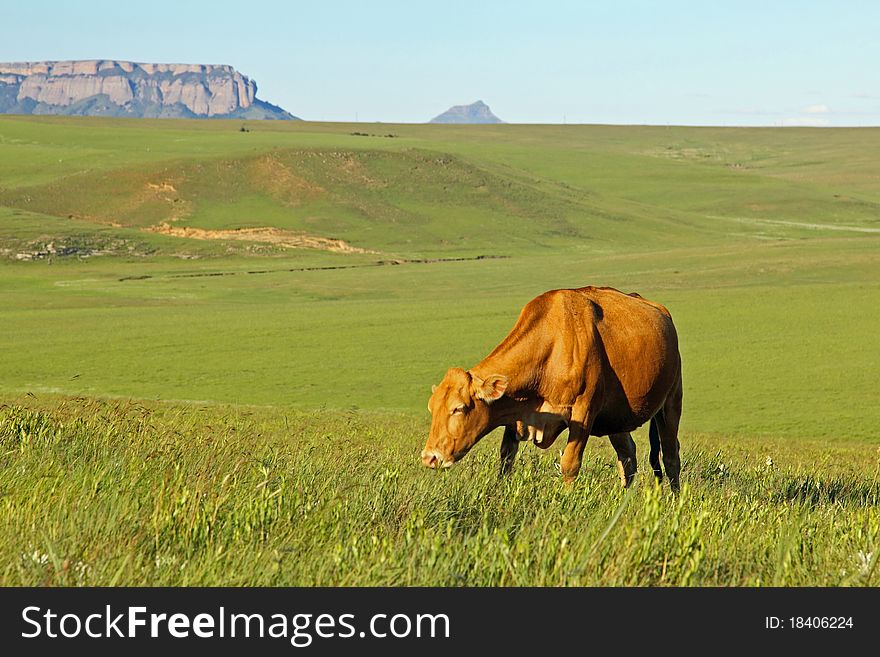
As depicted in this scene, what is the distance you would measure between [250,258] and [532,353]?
220 ft

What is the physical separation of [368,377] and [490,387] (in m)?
20.7

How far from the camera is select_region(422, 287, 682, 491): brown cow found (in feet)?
30.8

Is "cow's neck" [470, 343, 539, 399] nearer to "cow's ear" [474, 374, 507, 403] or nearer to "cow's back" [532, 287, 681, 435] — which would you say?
"cow's back" [532, 287, 681, 435]

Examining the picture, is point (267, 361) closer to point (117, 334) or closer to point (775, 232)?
point (117, 334)

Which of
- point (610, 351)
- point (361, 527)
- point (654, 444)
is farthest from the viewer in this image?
point (654, 444)

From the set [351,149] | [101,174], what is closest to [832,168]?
[351,149]

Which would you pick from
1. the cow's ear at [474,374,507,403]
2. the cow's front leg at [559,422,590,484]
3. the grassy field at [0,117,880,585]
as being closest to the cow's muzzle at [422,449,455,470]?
the grassy field at [0,117,880,585]

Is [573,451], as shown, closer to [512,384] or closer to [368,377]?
[512,384]

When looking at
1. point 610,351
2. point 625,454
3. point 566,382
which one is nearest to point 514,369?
point 566,382

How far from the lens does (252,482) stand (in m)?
7.74

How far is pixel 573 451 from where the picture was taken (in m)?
9.80

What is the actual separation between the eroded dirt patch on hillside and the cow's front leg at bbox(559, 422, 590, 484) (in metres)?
71.5

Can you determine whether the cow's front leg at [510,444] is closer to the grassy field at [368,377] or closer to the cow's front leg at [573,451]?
the grassy field at [368,377]

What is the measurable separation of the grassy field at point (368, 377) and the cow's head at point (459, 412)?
0.97 feet
